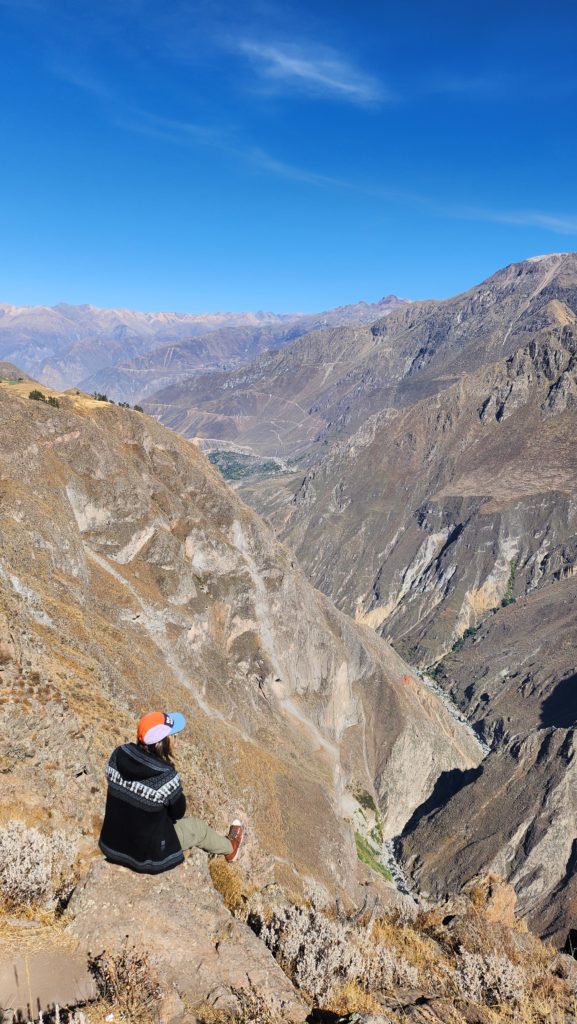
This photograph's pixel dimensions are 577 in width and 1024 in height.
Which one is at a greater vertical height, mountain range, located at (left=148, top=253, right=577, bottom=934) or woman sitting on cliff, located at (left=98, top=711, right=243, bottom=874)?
woman sitting on cliff, located at (left=98, top=711, right=243, bottom=874)

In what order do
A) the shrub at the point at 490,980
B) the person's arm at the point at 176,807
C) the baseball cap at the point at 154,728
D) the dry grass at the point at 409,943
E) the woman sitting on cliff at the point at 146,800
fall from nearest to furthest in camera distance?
the baseball cap at the point at 154,728, the woman sitting on cliff at the point at 146,800, the person's arm at the point at 176,807, the shrub at the point at 490,980, the dry grass at the point at 409,943

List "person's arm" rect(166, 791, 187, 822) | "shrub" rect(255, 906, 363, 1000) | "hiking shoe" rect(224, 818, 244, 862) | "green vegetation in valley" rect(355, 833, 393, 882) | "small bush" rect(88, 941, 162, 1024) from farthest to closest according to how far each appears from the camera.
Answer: "green vegetation in valley" rect(355, 833, 393, 882)
"hiking shoe" rect(224, 818, 244, 862)
"person's arm" rect(166, 791, 187, 822)
"shrub" rect(255, 906, 363, 1000)
"small bush" rect(88, 941, 162, 1024)

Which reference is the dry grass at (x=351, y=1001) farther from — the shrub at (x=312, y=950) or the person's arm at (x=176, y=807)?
the person's arm at (x=176, y=807)

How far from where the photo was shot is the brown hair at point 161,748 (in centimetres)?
869

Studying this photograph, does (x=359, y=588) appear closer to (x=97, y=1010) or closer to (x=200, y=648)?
(x=200, y=648)

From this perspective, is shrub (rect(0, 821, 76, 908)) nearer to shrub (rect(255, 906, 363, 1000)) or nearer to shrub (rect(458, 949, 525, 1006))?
shrub (rect(255, 906, 363, 1000))

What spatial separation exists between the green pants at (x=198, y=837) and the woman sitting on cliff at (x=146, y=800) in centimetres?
34

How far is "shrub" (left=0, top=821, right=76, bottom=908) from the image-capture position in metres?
9.04

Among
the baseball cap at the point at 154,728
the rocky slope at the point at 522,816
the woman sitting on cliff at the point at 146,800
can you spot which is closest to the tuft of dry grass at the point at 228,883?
the woman sitting on cliff at the point at 146,800

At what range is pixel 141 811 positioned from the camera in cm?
880

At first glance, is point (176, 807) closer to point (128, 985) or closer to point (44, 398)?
point (128, 985)

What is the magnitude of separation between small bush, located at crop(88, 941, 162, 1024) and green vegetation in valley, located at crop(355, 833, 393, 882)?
213 feet

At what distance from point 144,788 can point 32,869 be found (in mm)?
2606

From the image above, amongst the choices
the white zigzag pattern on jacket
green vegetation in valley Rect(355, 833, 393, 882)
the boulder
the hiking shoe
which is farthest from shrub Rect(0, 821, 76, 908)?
green vegetation in valley Rect(355, 833, 393, 882)
